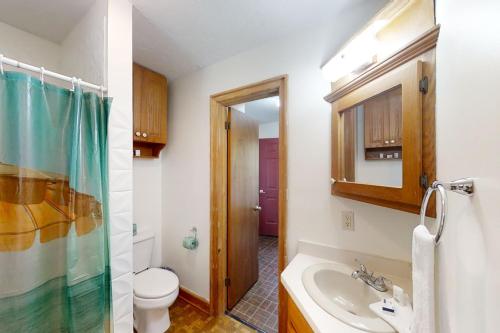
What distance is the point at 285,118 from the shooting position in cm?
140

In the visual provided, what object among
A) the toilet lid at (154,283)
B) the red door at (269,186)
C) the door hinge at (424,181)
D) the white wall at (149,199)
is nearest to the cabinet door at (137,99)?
the white wall at (149,199)

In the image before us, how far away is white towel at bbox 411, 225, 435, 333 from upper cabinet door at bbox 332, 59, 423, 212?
0.32 m

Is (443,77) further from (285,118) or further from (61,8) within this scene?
(61,8)

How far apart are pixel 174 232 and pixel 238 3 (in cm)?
205

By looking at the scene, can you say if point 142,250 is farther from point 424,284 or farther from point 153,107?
point 424,284

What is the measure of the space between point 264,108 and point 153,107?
5.65 ft

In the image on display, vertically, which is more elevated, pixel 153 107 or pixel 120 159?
pixel 153 107

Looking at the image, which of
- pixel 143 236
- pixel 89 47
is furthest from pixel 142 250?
pixel 89 47

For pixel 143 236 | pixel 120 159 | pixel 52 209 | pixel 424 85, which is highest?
pixel 424 85

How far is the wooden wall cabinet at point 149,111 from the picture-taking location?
5.68 feet

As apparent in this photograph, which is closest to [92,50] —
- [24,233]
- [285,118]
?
[24,233]

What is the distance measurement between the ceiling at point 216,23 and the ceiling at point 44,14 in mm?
317

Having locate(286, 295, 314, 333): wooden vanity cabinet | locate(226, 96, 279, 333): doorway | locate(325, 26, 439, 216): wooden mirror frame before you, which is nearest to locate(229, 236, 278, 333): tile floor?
locate(226, 96, 279, 333): doorway

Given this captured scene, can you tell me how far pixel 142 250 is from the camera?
185cm
